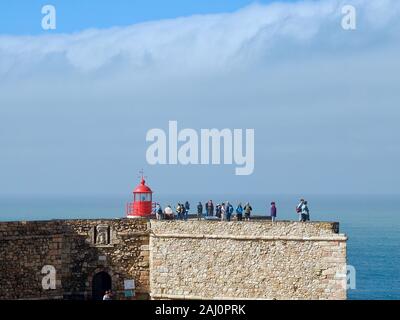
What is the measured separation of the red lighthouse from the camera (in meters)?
36.8

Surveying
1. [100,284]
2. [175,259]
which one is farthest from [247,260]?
[100,284]

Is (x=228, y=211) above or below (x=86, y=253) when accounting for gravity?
above

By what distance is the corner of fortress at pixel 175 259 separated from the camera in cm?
3064

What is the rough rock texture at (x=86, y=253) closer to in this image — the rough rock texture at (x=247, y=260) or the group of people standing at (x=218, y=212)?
→ the rough rock texture at (x=247, y=260)

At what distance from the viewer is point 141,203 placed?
3694 centimetres

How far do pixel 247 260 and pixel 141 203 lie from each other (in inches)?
270

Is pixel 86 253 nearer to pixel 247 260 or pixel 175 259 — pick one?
pixel 175 259

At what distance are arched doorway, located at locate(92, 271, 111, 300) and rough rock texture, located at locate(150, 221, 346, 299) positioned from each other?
1787 mm

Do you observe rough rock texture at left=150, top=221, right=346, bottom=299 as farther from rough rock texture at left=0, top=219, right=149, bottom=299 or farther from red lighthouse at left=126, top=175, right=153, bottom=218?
red lighthouse at left=126, top=175, right=153, bottom=218

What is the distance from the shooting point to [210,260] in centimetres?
3209

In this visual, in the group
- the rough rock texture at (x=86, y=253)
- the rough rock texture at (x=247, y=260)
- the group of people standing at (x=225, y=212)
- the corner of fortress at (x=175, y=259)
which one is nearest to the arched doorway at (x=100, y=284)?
the corner of fortress at (x=175, y=259)
